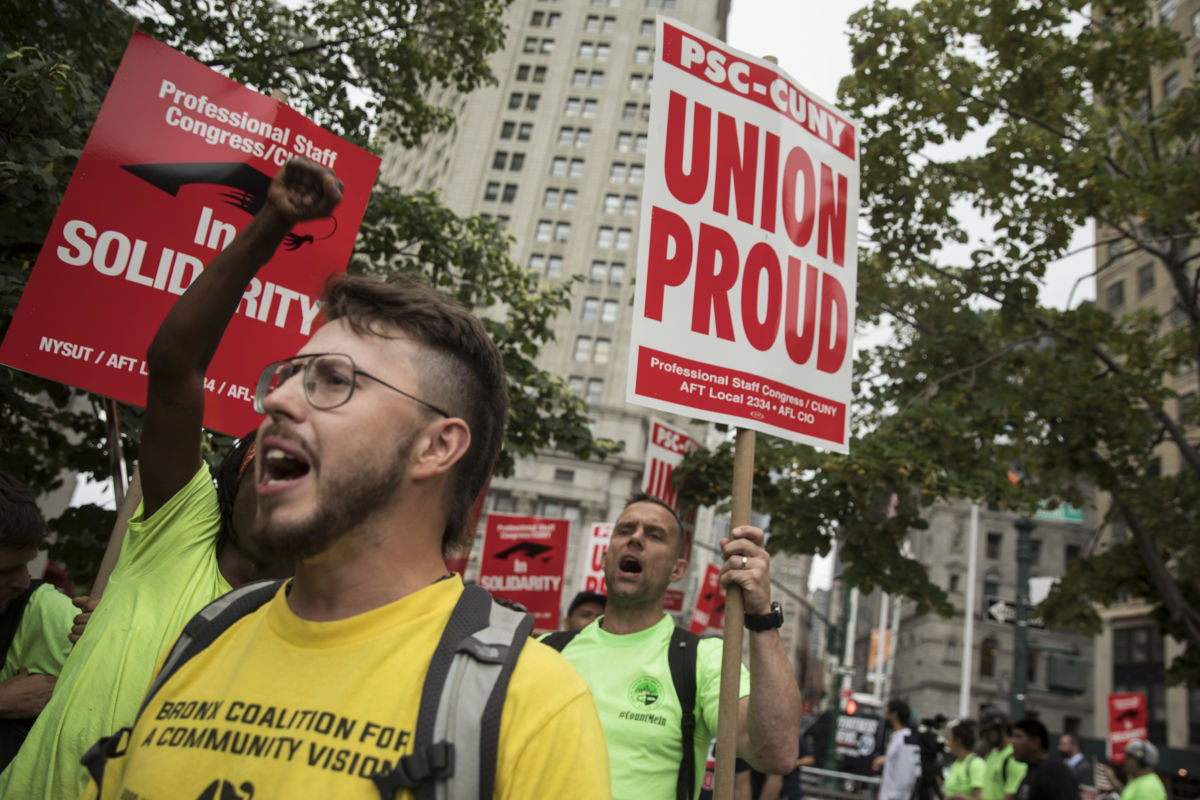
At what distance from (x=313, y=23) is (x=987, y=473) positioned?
30.7ft

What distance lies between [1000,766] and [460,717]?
9875 millimetres

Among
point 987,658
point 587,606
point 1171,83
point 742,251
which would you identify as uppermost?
point 1171,83

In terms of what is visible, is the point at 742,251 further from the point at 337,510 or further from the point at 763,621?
the point at 337,510

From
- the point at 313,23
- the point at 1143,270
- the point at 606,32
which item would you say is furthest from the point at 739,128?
the point at 606,32

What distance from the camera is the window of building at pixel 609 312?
187ft

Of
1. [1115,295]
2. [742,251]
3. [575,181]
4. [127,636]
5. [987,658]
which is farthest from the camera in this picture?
[575,181]

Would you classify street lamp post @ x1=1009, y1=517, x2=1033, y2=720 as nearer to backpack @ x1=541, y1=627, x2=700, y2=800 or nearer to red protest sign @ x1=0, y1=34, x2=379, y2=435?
backpack @ x1=541, y1=627, x2=700, y2=800

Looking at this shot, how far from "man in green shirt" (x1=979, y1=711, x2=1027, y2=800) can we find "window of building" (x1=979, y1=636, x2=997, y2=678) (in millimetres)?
52188

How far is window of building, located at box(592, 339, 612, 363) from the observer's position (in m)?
56.0

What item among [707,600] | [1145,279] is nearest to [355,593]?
[707,600]

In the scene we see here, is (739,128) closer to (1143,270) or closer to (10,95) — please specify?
(10,95)

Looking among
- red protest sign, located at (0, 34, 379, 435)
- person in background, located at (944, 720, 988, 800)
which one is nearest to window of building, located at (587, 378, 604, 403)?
person in background, located at (944, 720, 988, 800)

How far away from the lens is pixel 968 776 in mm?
10016

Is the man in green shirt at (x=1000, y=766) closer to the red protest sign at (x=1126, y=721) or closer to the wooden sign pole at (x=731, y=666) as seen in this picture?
the red protest sign at (x=1126, y=721)
